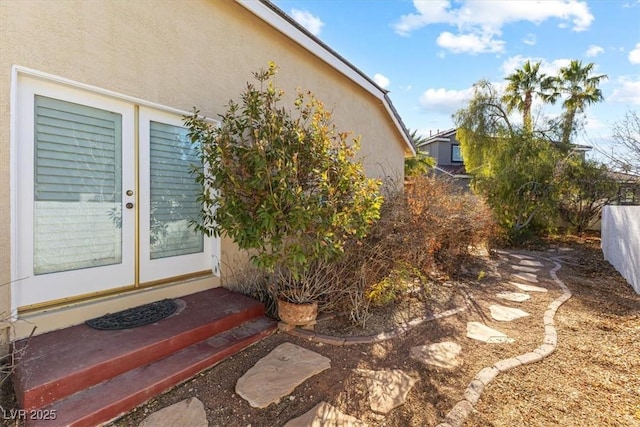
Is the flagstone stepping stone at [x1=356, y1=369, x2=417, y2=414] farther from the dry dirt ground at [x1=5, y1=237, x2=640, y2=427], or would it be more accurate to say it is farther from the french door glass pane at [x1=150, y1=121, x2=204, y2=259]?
the french door glass pane at [x1=150, y1=121, x2=204, y2=259]

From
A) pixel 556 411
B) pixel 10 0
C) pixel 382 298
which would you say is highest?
pixel 10 0

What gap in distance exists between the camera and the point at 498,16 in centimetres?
1134

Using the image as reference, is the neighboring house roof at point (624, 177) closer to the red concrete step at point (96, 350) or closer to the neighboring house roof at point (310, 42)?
the neighboring house roof at point (310, 42)

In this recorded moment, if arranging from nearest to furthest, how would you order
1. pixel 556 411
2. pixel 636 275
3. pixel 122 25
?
pixel 556 411, pixel 122 25, pixel 636 275

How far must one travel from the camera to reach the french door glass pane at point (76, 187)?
3.73 metres

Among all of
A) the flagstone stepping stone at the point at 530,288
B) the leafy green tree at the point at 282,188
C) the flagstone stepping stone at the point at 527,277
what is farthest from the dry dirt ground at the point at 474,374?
the flagstone stepping stone at the point at 527,277

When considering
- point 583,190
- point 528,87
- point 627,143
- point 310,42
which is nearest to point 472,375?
point 310,42

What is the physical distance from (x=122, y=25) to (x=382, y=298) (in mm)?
5551

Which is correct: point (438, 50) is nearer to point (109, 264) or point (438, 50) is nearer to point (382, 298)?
point (382, 298)

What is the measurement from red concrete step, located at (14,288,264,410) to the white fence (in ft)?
28.9

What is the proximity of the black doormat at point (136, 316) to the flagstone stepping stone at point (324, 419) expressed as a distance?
230 centimetres

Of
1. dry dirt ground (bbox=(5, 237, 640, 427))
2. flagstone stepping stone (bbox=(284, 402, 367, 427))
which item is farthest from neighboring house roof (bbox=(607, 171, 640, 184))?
flagstone stepping stone (bbox=(284, 402, 367, 427))

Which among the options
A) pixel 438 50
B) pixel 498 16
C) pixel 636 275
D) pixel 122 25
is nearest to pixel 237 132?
pixel 122 25

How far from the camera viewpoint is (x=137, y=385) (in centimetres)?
308
